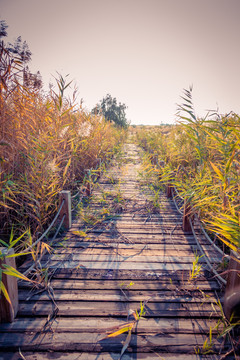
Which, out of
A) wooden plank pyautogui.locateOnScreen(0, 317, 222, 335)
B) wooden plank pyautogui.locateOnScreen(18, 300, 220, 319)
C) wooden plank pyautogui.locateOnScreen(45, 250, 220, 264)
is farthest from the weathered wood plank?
wooden plank pyautogui.locateOnScreen(0, 317, 222, 335)

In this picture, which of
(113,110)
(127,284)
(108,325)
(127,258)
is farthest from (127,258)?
(113,110)

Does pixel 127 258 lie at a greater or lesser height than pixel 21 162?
lesser

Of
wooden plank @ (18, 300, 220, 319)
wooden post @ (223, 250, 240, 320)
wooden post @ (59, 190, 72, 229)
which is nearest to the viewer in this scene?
wooden post @ (223, 250, 240, 320)

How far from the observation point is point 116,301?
60.6 inches

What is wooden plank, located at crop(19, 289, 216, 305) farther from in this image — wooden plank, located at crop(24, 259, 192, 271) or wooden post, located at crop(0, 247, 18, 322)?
wooden plank, located at crop(24, 259, 192, 271)

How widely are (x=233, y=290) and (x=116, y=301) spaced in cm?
79

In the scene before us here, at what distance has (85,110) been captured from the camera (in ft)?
15.8

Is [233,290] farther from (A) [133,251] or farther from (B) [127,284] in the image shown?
(A) [133,251]

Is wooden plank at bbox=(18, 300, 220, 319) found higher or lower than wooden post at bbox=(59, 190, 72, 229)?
lower

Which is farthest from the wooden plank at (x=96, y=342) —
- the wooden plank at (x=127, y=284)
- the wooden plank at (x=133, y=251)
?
the wooden plank at (x=133, y=251)

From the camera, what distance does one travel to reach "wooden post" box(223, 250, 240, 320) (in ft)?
4.18

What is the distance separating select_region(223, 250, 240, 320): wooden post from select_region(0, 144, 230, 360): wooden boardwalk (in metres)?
0.16

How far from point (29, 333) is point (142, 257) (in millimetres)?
1156

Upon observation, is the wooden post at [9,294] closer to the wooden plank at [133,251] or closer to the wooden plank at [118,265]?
the wooden plank at [118,265]
